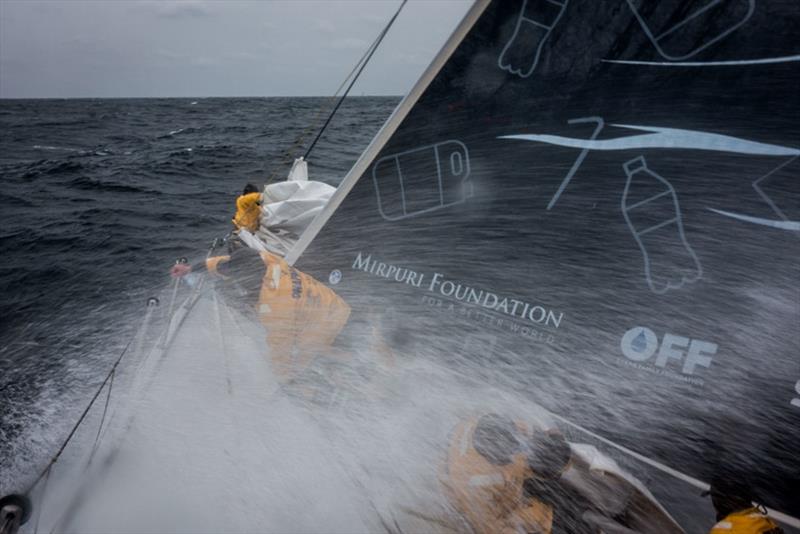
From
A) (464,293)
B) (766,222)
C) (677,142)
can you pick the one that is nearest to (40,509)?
(464,293)

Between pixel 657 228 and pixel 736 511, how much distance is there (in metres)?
1.19

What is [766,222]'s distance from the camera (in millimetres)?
2223

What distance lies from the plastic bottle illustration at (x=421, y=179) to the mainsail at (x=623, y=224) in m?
0.01

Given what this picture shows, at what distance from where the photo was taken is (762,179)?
2225 millimetres

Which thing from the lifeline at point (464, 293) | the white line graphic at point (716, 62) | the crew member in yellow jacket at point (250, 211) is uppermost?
the white line graphic at point (716, 62)

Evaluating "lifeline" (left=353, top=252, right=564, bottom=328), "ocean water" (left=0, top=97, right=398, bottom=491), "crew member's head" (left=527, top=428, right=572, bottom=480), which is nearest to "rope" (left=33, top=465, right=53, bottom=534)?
"ocean water" (left=0, top=97, right=398, bottom=491)

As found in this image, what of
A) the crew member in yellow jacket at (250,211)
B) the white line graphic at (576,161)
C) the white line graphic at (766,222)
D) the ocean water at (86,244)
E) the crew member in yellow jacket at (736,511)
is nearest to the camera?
the crew member in yellow jacket at (736,511)

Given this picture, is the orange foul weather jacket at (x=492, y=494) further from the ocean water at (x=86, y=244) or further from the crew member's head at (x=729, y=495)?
the ocean water at (x=86, y=244)

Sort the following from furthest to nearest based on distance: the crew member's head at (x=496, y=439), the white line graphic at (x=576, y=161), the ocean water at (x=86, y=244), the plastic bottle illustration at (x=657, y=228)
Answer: the ocean water at (x=86, y=244), the crew member's head at (x=496, y=439), the white line graphic at (x=576, y=161), the plastic bottle illustration at (x=657, y=228)

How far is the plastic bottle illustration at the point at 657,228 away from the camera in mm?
2412

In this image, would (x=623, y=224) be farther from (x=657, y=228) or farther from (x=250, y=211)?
(x=250, y=211)

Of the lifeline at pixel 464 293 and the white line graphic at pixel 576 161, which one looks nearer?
the white line graphic at pixel 576 161

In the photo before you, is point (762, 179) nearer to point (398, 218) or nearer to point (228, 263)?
point (398, 218)

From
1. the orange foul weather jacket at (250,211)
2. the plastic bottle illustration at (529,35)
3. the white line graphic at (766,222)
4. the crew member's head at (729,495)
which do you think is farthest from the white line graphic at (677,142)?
the orange foul weather jacket at (250,211)
